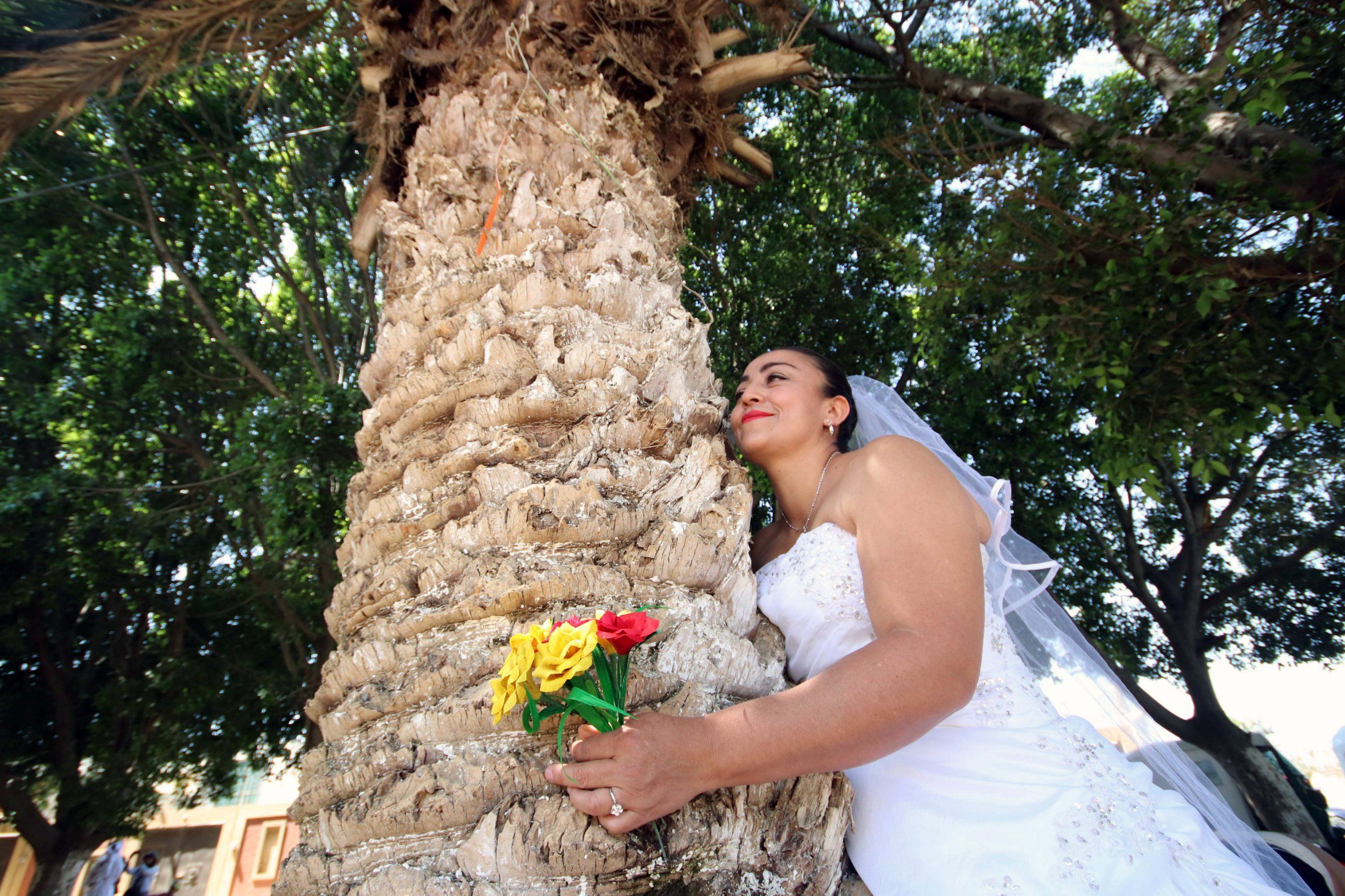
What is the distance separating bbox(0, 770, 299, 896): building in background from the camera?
14.6 meters

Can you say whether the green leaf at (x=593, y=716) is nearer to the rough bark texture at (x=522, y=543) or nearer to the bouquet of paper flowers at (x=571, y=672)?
the bouquet of paper flowers at (x=571, y=672)

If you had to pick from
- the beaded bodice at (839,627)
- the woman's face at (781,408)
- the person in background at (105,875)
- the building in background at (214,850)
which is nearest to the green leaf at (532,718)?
the beaded bodice at (839,627)

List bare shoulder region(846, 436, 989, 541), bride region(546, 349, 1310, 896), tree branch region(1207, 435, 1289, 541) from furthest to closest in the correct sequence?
tree branch region(1207, 435, 1289, 541)
bare shoulder region(846, 436, 989, 541)
bride region(546, 349, 1310, 896)

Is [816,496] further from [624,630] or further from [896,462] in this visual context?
[624,630]

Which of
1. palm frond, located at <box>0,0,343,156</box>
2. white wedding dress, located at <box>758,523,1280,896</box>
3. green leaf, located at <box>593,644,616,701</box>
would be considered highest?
palm frond, located at <box>0,0,343,156</box>

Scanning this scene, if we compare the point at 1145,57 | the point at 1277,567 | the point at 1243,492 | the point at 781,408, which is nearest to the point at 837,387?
the point at 781,408

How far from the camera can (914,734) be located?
144cm

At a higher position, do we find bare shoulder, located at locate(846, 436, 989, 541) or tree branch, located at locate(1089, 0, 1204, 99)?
tree branch, located at locate(1089, 0, 1204, 99)

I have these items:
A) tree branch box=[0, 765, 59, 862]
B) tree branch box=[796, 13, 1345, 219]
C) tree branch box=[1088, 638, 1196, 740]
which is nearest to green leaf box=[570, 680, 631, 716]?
tree branch box=[796, 13, 1345, 219]

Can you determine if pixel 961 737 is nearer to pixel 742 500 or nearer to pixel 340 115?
pixel 742 500

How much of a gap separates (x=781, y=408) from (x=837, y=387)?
27 centimetres

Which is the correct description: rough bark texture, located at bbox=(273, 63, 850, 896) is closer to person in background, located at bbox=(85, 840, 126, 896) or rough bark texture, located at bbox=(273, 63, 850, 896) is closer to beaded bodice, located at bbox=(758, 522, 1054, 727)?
beaded bodice, located at bbox=(758, 522, 1054, 727)

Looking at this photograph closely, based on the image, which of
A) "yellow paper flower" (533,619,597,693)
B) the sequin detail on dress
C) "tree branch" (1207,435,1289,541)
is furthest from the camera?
"tree branch" (1207,435,1289,541)

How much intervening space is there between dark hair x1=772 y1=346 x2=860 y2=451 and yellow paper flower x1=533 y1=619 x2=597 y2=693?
52.6 inches
